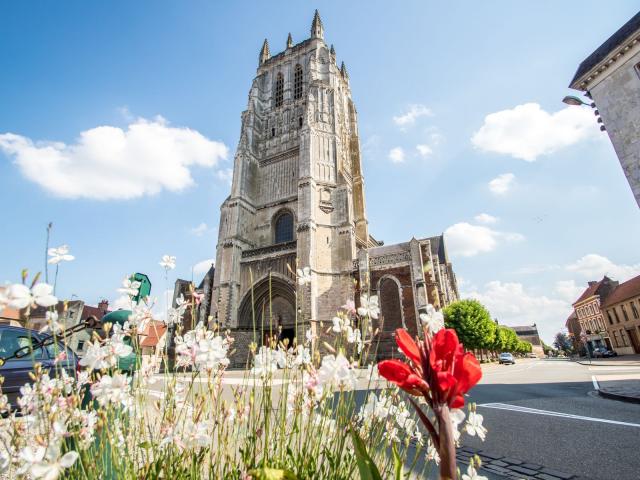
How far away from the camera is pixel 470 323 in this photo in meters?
26.4

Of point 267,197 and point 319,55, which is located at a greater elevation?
point 319,55

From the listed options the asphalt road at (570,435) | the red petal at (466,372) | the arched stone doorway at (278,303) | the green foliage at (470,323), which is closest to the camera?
the red petal at (466,372)

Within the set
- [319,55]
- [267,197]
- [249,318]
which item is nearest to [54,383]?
[249,318]

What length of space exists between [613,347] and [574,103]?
42609 mm

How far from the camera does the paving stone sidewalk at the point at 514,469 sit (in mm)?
2922

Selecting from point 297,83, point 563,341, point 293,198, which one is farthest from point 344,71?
point 563,341

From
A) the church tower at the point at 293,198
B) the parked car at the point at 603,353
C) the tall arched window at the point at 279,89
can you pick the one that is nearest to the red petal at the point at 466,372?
the church tower at the point at 293,198

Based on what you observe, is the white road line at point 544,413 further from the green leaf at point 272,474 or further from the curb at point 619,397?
the green leaf at point 272,474

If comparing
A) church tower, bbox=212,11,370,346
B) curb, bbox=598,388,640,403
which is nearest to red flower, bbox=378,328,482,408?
curb, bbox=598,388,640,403

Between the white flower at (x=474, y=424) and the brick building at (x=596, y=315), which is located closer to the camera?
the white flower at (x=474, y=424)

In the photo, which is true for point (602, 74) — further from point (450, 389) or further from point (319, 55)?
point (319, 55)

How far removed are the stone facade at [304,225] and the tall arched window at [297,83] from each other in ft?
0.34

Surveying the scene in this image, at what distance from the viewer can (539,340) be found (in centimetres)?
8731

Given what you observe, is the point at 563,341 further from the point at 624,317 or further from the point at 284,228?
the point at 284,228
